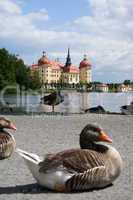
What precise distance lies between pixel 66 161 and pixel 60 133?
367 inches

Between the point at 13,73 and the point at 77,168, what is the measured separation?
8974cm

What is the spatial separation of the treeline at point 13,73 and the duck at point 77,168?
7957cm

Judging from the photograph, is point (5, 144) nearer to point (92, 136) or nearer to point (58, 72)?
point (92, 136)

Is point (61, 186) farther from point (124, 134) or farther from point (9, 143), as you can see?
point (124, 134)

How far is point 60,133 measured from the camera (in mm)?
16547

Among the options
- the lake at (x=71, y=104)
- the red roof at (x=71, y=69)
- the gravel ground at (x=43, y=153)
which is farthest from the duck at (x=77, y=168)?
the red roof at (x=71, y=69)

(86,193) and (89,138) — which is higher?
(89,138)

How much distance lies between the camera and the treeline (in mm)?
91125

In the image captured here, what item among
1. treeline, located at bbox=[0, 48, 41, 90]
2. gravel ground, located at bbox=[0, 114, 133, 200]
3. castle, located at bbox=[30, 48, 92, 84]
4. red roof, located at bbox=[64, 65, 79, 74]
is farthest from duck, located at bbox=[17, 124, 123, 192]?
red roof, located at bbox=[64, 65, 79, 74]

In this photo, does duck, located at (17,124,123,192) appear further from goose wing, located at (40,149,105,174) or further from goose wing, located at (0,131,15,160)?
goose wing, located at (0,131,15,160)

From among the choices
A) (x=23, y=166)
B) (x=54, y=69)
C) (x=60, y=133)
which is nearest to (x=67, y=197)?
(x=23, y=166)

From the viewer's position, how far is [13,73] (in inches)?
3782

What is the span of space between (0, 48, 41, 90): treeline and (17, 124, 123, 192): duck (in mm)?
79568

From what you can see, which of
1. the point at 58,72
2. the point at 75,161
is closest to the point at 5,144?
the point at 75,161
